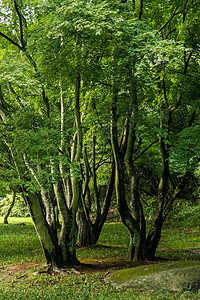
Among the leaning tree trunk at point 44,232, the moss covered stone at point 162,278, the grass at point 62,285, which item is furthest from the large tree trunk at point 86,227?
the moss covered stone at point 162,278

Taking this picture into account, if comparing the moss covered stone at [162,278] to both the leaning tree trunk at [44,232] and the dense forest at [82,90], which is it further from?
the dense forest at [82,90]

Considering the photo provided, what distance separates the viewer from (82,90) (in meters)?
10.9

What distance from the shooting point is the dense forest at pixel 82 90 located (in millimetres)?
7844

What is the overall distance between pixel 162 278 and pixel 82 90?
6.59 meters

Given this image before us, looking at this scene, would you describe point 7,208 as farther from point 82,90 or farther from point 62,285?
point 62,285

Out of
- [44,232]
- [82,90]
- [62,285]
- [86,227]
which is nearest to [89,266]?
[44,232]

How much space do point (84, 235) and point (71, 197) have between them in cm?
444

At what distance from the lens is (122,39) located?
8102 mm

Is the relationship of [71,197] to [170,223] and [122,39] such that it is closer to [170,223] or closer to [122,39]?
[122,39]

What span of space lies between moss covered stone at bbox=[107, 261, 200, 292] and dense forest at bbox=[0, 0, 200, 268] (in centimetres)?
255

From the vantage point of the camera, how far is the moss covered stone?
7512mm

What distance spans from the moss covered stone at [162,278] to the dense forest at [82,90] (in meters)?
2.55

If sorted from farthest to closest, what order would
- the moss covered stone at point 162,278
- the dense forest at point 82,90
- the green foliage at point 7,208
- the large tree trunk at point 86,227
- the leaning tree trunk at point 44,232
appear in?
the green foliage at point 7,208
the large tree trunk at point 86,227
the leaning tree trunk at point 44,232
the dense forest at point 82,90
the moss covered stone at point 162,278

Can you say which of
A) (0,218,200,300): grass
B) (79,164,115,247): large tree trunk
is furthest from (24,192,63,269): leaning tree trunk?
(79,164,115,247): large tree trunk
